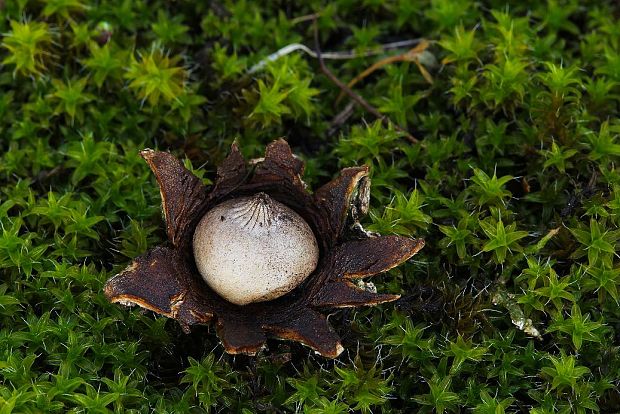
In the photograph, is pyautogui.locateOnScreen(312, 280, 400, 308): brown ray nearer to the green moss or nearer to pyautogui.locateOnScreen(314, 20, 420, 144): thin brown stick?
the green moss

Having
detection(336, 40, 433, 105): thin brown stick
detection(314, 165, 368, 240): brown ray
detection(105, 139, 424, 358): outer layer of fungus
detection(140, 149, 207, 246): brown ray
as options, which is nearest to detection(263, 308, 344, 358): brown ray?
detection(105, 139, 424, 358): outer layer of fungus

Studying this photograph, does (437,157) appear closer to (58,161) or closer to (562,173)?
(562,173)

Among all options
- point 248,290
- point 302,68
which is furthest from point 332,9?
point 248,290

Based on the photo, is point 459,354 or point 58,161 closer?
point 459,354

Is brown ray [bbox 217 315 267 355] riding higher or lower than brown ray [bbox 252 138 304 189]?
lower

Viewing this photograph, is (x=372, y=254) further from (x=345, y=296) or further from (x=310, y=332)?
(x=310, y=332)

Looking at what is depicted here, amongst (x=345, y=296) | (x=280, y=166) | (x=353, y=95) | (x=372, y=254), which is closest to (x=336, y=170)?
(x=353, y=95)
